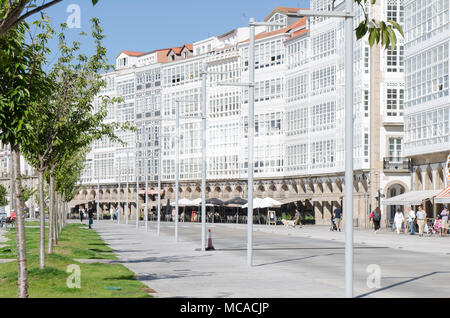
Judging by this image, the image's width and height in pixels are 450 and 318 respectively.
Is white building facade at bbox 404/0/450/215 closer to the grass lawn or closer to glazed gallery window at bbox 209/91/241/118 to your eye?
the grass lawn

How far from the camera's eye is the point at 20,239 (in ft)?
52.4

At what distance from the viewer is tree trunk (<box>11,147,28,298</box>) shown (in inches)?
615

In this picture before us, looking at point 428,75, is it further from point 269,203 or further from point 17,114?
point 17,114

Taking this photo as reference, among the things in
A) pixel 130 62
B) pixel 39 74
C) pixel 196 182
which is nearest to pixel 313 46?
pixel 196 182

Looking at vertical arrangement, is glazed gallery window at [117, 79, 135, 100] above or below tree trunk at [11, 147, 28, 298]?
above

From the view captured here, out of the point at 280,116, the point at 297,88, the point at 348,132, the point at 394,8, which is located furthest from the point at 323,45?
the point at 348,132

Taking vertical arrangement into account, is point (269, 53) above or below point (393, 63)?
above

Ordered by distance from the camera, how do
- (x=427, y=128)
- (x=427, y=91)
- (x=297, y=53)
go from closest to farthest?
1. (x=427, y=91)
2. (x=427, y=128)
3. (x=297, y=53)

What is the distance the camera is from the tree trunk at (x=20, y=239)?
1561 cm

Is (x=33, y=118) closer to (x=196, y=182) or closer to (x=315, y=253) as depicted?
(x=315, y=253)

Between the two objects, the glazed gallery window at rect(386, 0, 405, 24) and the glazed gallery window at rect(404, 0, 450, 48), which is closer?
the glazed gallery window at rect(404, 0, 450, 48)

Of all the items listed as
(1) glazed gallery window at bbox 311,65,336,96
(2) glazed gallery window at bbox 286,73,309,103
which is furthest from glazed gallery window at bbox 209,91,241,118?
(1) glazed gallery window at bbox 311,65,336,96

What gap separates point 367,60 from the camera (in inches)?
3093

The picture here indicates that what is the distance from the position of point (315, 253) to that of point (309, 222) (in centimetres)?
5803
